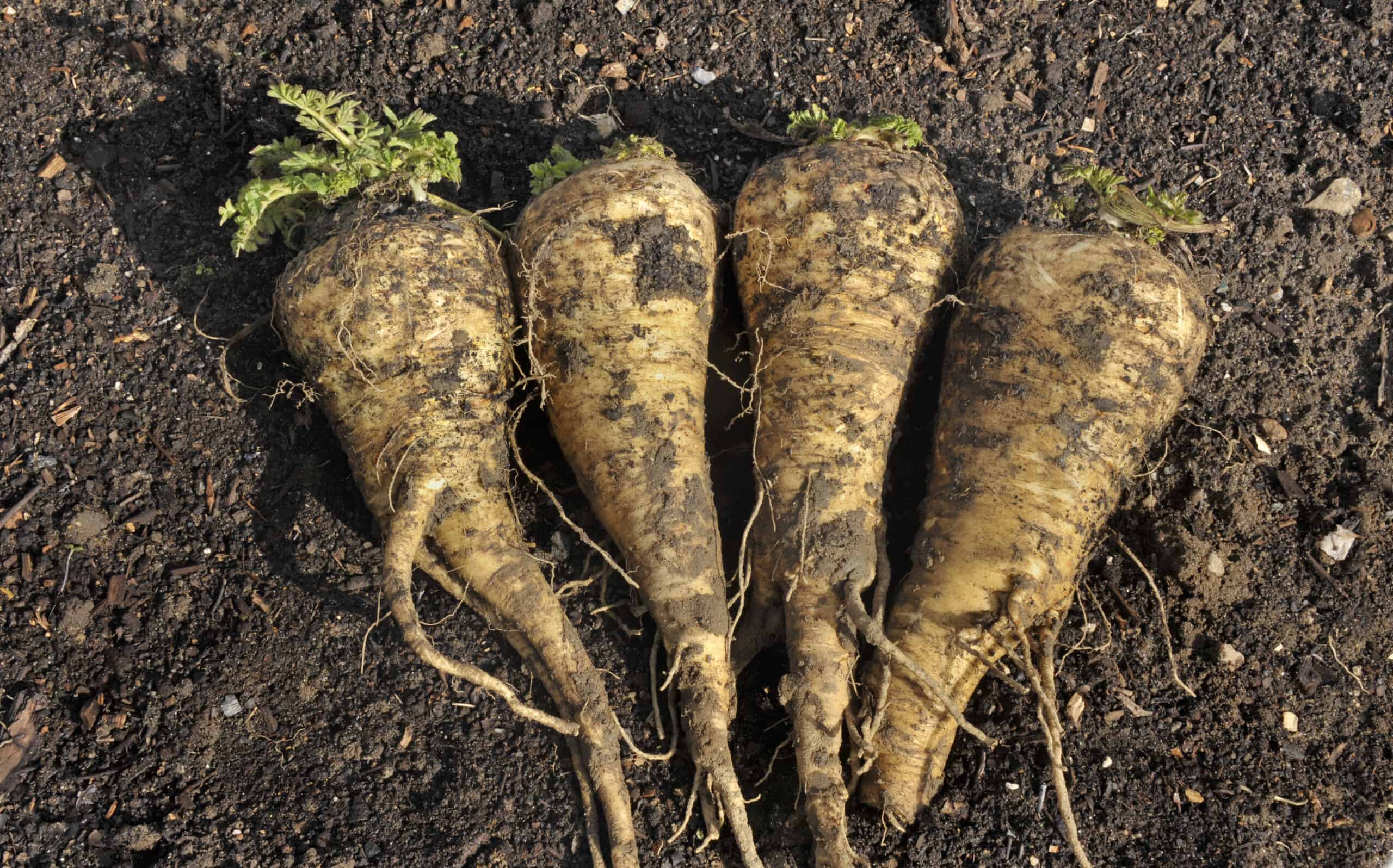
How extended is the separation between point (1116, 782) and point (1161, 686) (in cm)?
39

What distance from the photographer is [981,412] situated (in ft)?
11.5

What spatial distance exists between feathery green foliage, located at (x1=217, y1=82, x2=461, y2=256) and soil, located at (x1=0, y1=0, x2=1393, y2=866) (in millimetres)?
371

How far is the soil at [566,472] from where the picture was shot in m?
3.21

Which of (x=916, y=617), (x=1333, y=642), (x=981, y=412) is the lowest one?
(x=1333, y=642)

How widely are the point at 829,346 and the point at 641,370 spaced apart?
2.20 ft

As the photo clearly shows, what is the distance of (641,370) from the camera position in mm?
3492

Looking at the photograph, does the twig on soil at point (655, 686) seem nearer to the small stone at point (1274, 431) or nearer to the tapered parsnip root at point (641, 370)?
the tapered parsnip root at point (641, 370)

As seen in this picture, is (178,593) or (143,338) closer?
(178,593)

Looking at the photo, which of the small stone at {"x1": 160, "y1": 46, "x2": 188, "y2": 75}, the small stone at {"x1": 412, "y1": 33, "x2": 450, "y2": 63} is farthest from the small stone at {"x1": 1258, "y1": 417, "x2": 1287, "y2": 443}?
the small stone at {"x1": 160, "y1": 46, "x2": 188, "y2": 75}

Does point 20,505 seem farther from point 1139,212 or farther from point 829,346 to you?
point 1139,212

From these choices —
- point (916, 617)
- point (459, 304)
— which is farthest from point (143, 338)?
point (916, 617)

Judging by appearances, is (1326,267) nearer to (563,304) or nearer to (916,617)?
(916,617)

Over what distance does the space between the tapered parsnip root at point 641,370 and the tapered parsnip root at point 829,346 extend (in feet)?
0.68

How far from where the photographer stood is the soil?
3209mm
